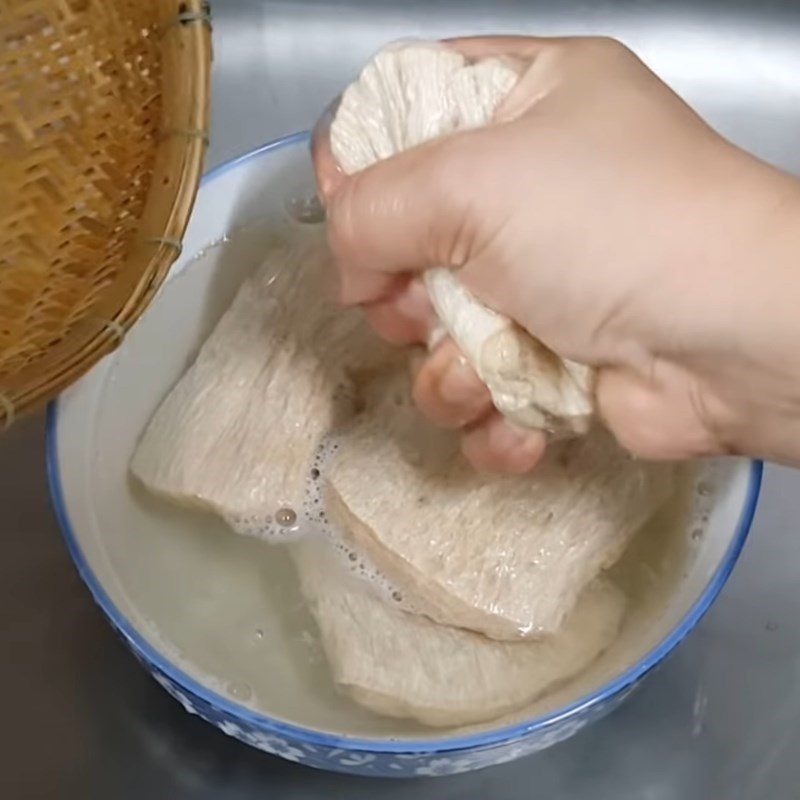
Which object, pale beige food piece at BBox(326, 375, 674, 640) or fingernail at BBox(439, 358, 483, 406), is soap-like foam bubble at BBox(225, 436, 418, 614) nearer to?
pale beige food piece at BBox(326, 375, 674, 640)

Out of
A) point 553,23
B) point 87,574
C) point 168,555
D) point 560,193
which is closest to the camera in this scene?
point 560,193

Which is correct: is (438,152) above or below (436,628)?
above

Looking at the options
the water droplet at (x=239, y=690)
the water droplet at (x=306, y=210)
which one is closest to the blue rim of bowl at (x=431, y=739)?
the water droplet at (x=239, y=690)

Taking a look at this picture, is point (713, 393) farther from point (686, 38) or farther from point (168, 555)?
point (686, 38)

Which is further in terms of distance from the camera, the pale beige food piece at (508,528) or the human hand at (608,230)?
the pale beige food piece at (508,528)

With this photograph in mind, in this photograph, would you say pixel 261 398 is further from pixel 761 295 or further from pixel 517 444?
pixel 761 295

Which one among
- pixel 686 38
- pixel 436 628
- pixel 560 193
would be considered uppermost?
pixel 560 193

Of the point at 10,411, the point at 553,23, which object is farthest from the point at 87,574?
the point at 553,23

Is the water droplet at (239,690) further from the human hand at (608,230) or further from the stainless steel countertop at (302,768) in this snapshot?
the human hand at (608,230)
